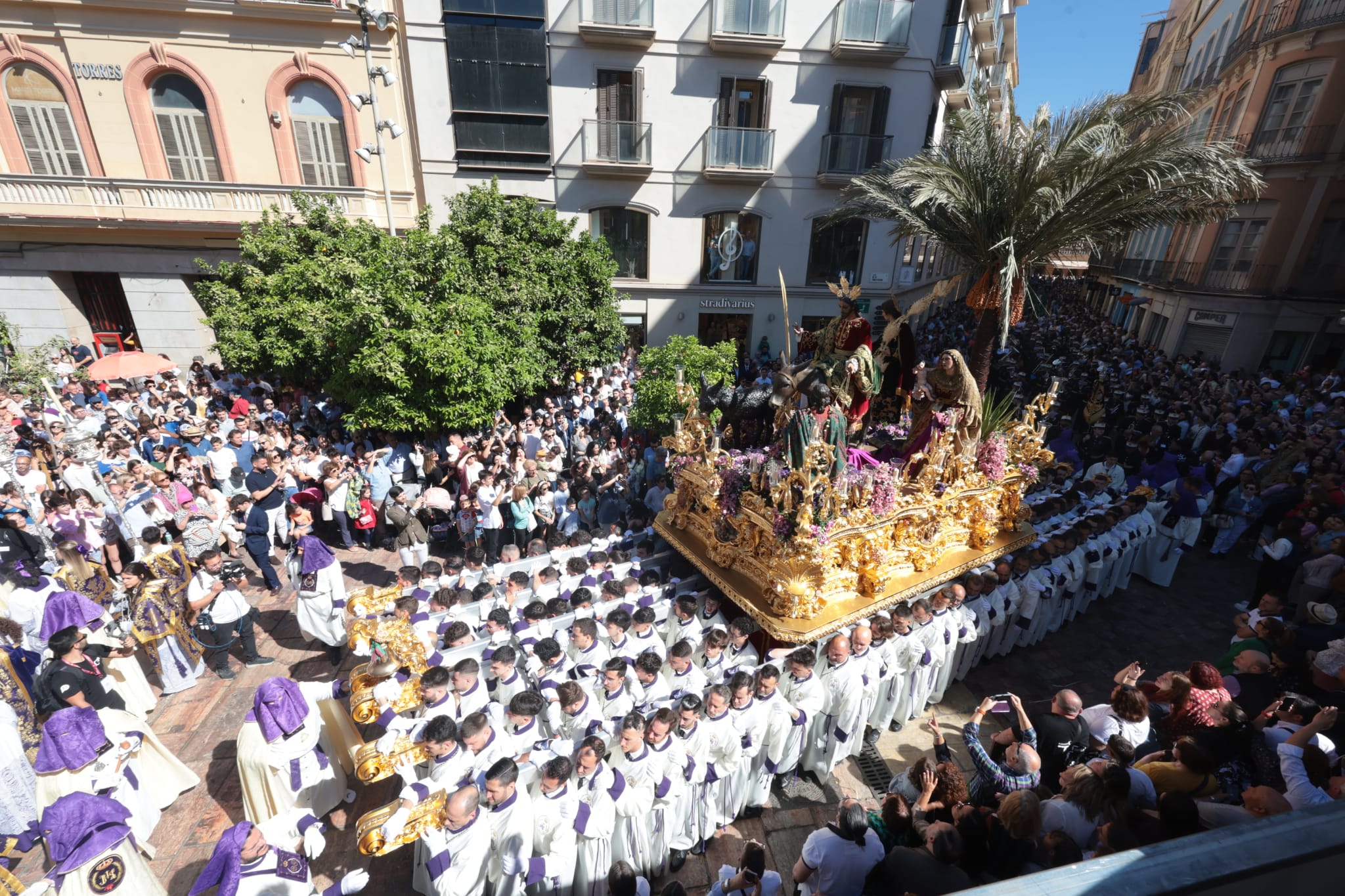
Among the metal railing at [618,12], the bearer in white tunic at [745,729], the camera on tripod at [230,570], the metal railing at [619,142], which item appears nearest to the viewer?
the bearer in white tunic at [745,729]

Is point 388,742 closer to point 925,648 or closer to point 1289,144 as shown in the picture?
point 925,648

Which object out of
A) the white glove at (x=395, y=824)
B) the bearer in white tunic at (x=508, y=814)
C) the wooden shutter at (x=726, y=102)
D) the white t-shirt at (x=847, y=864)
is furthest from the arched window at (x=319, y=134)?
the white t-shirt at (x=847, y=864)

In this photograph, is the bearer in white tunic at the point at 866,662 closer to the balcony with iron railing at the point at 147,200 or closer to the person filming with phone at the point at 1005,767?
the person filming with phone at the point at 1005,767

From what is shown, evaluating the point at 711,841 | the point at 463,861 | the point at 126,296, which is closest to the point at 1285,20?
the point at 711,841

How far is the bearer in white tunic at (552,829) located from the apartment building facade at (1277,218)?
21484 millimetres

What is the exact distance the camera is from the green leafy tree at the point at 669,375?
32.3 ft

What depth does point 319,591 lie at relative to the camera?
22.3 feet

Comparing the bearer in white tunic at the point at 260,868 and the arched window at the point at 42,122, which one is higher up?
the arched window at the point at 42,122

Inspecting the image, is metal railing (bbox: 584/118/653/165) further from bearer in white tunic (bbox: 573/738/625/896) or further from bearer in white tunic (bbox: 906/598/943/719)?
bearer in white tunic (bbox: 573/738/625/896)

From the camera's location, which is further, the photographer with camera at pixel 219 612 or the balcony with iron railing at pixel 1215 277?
the balcony with iron railing at pixel 1215 277

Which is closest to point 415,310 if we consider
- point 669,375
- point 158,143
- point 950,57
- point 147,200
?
point 669,375

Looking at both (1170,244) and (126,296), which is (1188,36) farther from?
(126,296)

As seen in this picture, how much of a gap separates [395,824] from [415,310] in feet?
24.7

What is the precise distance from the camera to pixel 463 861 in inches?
151
